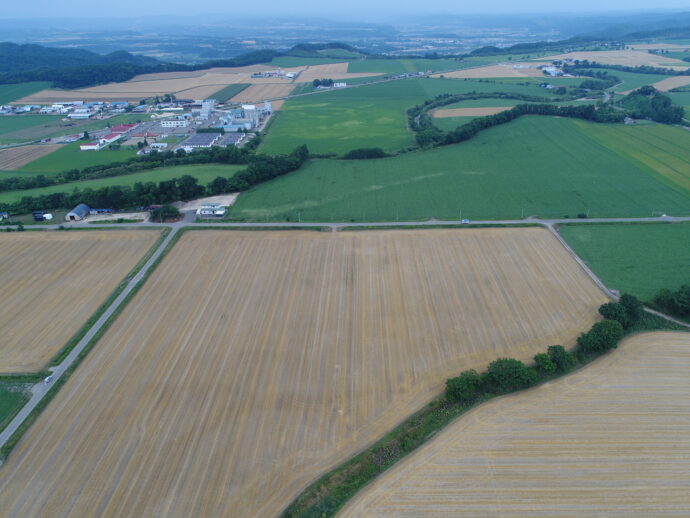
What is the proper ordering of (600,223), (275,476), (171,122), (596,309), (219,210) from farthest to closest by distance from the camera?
(171,122), (219,210), (600,223), (596,309), (275,476)

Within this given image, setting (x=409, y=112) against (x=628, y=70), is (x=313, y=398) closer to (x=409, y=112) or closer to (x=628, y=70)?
(x=409, y=112)

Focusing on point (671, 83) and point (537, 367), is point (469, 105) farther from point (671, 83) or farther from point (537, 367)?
point (537, 367)

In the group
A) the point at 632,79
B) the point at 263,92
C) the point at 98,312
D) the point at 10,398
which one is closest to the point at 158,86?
the point at 263,92

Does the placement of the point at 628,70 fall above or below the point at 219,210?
above

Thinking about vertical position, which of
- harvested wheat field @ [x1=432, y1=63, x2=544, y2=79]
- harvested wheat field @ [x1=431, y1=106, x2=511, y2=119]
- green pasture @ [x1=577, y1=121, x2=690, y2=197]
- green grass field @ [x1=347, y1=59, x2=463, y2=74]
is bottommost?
green pasture @ [x1=577, y1=121, x2=690, y2=197]

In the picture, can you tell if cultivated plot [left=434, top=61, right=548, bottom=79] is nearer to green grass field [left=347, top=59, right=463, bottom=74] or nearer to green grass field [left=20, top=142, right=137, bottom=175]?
green grass field [left=347, top=59, right=463, bottom=74]

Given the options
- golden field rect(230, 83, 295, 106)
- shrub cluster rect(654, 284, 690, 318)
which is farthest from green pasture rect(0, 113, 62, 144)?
shrub cluster rect(654, 284, 690, 318)

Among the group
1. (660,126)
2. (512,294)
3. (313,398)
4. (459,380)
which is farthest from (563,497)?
(660,126)
